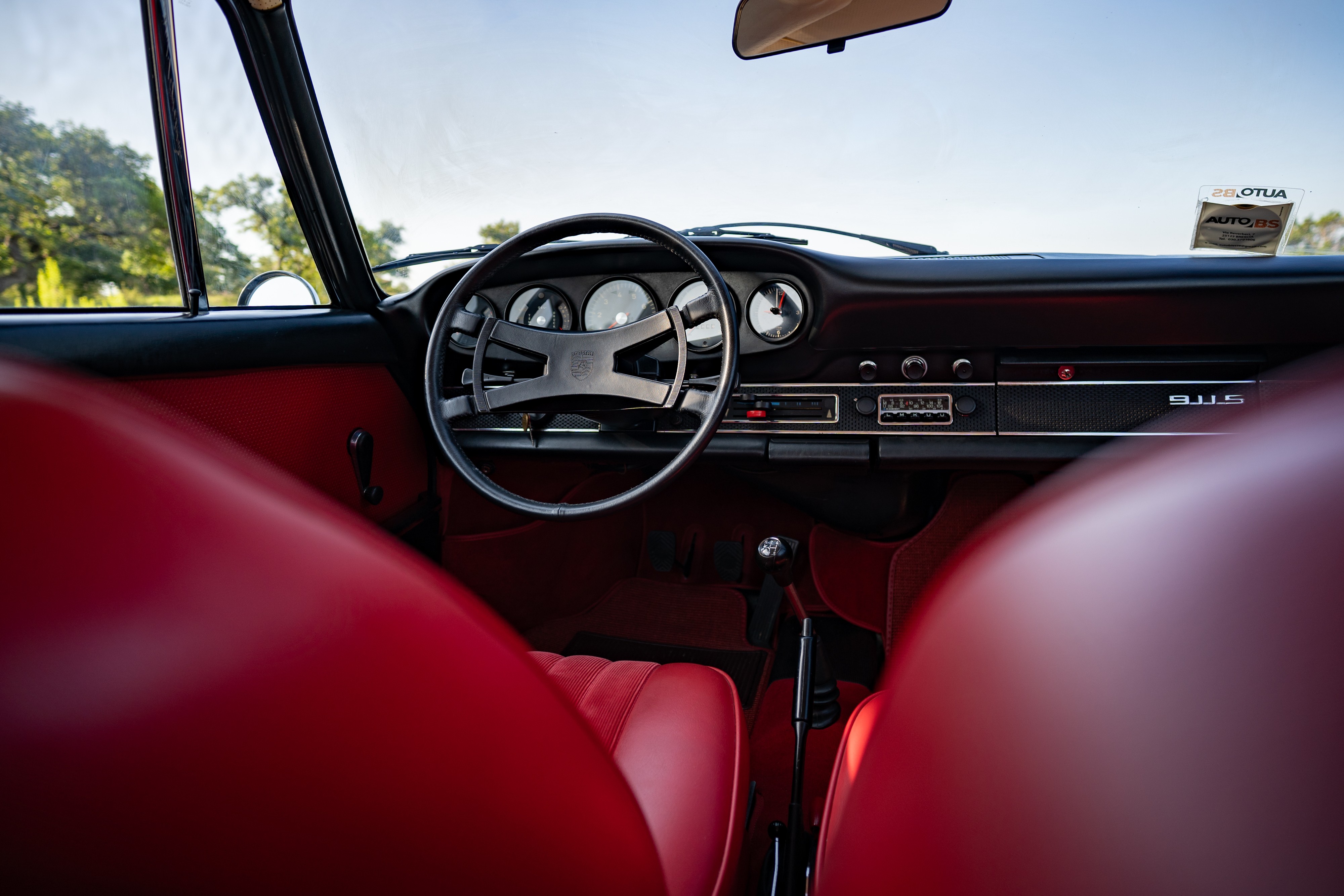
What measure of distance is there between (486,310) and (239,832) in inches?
80.8

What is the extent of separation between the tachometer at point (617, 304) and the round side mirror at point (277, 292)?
2.43 ft

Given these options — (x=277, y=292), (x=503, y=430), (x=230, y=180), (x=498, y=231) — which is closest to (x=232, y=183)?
(x=230, y=180)

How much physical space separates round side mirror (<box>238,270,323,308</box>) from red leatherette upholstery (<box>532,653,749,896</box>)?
3.77 ft

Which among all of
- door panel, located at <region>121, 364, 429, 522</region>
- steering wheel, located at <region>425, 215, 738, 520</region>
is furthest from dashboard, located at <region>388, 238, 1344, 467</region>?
door panel, located at <region>121, 364, 429, 522</region>

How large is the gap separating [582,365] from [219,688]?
1.51 meters

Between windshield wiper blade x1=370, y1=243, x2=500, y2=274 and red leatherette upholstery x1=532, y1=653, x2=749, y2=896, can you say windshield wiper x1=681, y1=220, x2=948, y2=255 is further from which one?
red leatherette upholstery x1=532, y1=653, x2=749, y2=896

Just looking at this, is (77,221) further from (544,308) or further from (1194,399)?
(1194,399)

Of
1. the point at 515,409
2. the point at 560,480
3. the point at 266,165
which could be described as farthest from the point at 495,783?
the point at 560,480

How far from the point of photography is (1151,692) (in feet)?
0.95

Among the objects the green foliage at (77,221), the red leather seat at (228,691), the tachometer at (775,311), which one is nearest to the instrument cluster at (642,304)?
the tachometer at (775,311)

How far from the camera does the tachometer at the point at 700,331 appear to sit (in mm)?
2045

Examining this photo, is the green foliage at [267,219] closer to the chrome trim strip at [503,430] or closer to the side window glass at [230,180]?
the side window glass at [230,180]

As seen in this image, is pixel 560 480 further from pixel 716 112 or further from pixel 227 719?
pixel 227 719

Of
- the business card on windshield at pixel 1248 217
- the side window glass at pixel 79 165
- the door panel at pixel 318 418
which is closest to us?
the side window glass at pixel 79 165
